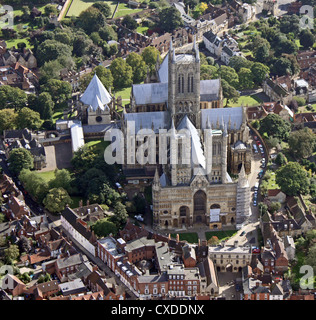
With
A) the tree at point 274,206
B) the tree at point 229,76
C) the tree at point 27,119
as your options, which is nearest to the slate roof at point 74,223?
the tree at point 274,206

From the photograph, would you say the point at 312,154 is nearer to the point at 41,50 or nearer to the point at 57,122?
the point at 57,122

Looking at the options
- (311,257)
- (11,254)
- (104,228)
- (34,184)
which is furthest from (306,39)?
(11,254)

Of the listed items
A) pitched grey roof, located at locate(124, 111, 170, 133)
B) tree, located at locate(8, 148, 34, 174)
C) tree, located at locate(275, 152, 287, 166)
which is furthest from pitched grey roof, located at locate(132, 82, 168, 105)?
tree, located at locate(275, 152, 287, 166)

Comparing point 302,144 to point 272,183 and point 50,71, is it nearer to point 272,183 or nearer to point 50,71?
point 272,183

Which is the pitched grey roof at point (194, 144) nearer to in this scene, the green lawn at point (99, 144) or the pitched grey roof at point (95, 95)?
the green lawn at point (99, 144)

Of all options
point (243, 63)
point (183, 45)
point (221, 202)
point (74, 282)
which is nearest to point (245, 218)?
point (221, 202)
